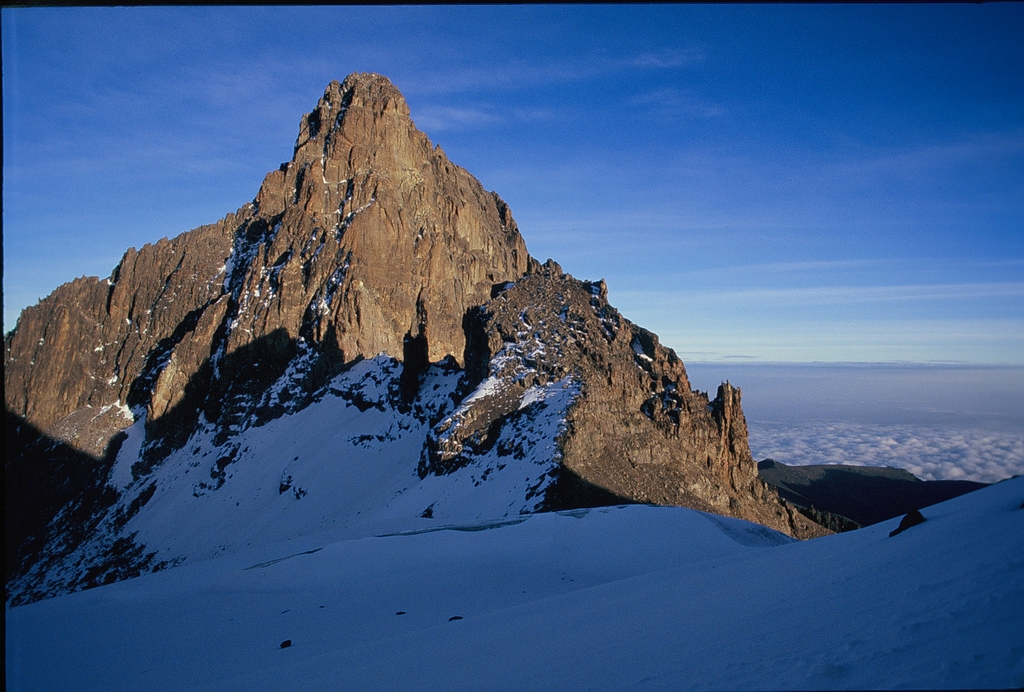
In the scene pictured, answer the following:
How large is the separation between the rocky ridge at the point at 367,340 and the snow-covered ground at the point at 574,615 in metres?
9.58

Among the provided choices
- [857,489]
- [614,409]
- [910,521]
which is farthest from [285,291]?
[857,489]

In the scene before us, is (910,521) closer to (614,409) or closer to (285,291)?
(614,409)

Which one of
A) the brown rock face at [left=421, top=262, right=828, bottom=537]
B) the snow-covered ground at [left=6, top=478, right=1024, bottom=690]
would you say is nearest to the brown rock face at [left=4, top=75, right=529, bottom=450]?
the brown rock face at [left=421, top=262, right=828, bottom=537]

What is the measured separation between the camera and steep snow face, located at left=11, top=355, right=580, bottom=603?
3127cm

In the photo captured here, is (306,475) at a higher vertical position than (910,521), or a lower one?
lower

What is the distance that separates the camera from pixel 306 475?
4475cm

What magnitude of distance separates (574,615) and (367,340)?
50258 mm

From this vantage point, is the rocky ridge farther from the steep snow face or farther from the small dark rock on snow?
the small dark rock on snow

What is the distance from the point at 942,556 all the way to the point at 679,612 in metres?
2.99

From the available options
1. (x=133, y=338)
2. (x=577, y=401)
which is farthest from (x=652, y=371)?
(x=133, y=338)

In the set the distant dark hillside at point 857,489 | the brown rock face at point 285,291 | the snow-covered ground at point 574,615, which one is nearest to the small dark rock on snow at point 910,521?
the snow-covered ground at point 574,615

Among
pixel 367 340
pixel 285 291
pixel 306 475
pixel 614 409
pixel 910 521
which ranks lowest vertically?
pixel 306 475

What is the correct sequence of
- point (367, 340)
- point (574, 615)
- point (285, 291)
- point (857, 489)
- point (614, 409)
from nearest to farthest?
1. point (574, 615)
2. point (614, 409)
3. point (367, 340)
4. point (285, 291)
5. point (857, 489)

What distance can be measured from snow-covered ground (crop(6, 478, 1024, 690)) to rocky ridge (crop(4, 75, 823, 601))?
9.58 meters
